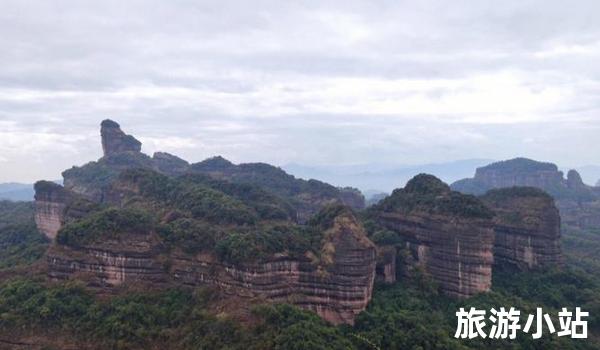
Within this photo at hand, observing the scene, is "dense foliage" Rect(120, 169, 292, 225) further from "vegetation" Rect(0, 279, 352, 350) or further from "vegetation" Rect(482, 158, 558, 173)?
"vegetation" Rect(482, 158, 558, 173)

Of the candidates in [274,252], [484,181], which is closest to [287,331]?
[274,252]

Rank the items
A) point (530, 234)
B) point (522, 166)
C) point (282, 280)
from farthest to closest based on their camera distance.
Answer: point (522, 166) < point (530, 234) < point (282, 280)

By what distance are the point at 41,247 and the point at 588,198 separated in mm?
155073

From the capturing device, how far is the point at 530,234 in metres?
67.8

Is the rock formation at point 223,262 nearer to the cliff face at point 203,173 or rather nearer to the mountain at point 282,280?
the mountain at point 282,280

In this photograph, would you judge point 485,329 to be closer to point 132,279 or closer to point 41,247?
point 132,279

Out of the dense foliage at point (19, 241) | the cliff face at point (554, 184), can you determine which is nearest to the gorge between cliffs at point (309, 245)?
the dense foliage at point (19, 241)

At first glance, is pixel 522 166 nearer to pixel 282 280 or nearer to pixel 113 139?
pixel 113 139

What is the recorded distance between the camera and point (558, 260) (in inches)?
2687

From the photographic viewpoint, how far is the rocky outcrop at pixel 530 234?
221 feet

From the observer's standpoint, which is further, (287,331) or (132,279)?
(132,279)

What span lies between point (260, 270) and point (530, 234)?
39.5 meters

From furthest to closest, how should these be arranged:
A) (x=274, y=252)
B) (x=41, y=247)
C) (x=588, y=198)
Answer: (x=588, y=198) < (x=41, y=247) < (x=274, y=252)

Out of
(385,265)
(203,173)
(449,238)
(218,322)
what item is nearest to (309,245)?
(218,322)
